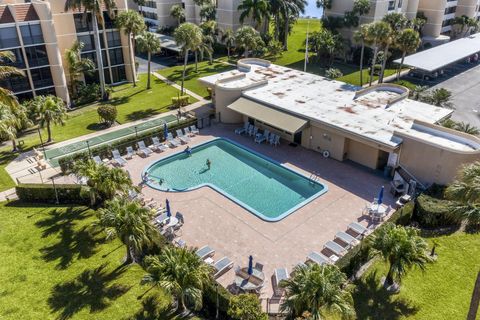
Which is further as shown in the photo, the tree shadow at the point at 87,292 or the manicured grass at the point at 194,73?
the manicured grass at the point at 194,73

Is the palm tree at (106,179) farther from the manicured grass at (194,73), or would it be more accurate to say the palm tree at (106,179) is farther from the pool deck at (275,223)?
the manicured grass at (194,73)

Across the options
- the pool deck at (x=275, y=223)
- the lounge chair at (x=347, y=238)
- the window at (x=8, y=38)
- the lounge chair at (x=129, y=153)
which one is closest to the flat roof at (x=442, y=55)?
the pool deck at (x=275, y=223)

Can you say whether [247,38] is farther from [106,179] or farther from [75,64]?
[106,179]

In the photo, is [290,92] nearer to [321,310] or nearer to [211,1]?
[321,310]

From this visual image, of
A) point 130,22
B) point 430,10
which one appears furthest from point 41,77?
point 430,10

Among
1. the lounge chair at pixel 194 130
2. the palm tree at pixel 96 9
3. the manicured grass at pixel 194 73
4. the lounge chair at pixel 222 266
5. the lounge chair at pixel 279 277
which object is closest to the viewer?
the lounge chair at pixel 279 277
